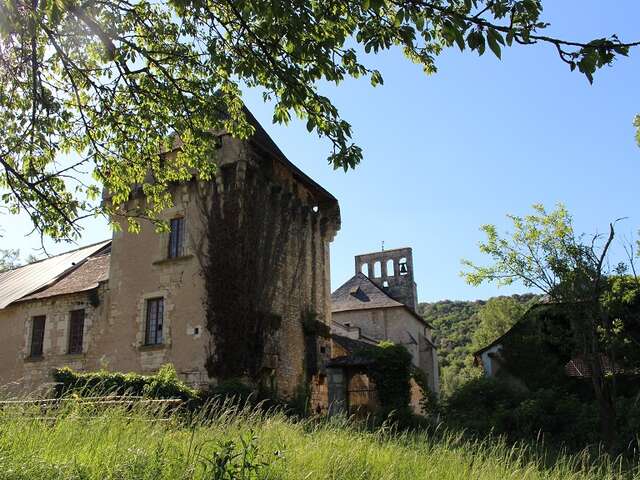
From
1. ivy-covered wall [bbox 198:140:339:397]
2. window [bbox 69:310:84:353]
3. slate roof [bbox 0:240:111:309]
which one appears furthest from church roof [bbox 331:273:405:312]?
window [bbox 69:310:84:353]

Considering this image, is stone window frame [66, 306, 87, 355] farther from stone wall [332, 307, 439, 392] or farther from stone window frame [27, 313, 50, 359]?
stone wall [332, 307, 439, 392]

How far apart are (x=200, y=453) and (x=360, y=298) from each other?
100.0 feet

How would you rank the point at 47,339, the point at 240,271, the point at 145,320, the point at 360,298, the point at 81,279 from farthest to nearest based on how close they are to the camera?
the point at 360,298 → the point at 81,279 → the point at 47,339 → the point at 145,320 → the point at 240,271

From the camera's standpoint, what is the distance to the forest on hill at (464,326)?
1754 inches

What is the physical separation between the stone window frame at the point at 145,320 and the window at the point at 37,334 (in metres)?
5.09

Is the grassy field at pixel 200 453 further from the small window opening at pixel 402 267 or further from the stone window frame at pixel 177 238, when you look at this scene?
the small window opening at pixel 402 267

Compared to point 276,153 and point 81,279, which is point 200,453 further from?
point 81,279

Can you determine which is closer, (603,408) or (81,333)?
(603,408)

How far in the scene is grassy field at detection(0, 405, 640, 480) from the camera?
4.42 meters

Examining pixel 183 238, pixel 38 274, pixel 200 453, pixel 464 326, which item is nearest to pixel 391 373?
pixel 183 238

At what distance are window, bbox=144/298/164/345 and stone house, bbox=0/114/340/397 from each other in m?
0.03

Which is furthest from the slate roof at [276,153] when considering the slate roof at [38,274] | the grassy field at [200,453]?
the grassy field at [200,453]

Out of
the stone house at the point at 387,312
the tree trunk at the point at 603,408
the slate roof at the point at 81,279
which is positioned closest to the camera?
the tree trunk at the point at 603,408

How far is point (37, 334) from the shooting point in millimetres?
20219
